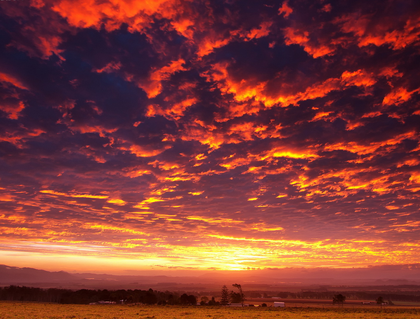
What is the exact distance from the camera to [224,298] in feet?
534

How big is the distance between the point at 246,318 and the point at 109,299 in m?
109

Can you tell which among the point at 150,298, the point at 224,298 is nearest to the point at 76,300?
the point at 150,298

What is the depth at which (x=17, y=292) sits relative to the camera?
16412cm

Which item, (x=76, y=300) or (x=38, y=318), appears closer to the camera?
(x=38, y=318)

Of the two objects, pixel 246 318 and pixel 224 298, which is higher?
pixel 246 318

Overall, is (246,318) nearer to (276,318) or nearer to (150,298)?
(276,318)

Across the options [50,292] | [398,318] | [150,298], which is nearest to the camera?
[398,318]

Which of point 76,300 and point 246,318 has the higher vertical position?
point 246,318

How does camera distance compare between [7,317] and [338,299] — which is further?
[338,299]

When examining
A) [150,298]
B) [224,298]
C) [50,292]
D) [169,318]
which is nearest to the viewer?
[169,318]

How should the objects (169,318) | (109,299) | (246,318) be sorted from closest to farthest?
(169,318), (246,318), (109,299)

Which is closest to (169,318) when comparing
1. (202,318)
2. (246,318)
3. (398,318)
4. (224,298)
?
(202,318)

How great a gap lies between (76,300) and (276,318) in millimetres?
110078

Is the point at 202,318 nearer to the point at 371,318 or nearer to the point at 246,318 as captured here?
the point at 246,318
